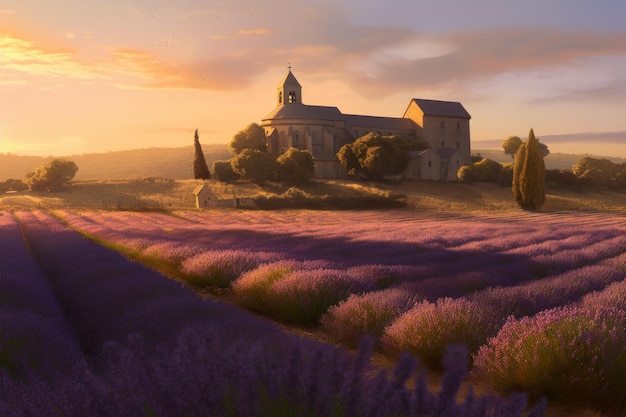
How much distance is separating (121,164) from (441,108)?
344 feet

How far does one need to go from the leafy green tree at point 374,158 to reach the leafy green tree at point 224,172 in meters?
11.5

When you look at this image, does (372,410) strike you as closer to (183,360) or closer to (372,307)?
(183,360)

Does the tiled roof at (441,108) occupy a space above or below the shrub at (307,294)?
above

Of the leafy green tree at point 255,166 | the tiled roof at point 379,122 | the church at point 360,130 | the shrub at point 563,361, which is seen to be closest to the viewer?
the shrub at point 563,361

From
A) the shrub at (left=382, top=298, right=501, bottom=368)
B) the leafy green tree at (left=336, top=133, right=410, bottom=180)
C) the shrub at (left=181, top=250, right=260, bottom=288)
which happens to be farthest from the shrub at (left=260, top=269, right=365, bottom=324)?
the leafy green tree at (left=336, top=133, right=410, bottom=180)

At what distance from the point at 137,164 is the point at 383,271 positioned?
144785 mm

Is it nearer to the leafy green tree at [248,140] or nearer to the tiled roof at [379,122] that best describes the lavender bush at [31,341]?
the leafy green tree at [248,140]

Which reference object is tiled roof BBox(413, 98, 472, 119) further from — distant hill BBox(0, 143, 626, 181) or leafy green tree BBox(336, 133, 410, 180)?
distant hill BBox(0, 143, 626, 181)

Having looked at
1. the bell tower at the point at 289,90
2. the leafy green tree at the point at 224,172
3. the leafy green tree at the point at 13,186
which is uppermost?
the bell tower at the point at 289,90

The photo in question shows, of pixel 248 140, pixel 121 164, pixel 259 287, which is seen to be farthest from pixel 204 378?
pixel 121 164

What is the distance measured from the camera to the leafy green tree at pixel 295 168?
156ft

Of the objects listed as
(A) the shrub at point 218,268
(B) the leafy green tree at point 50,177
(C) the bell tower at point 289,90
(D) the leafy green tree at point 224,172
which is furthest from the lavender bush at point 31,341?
(C) the bell tower at point 289,90

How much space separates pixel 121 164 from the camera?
142 metres

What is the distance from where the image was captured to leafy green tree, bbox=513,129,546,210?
3175 cm
